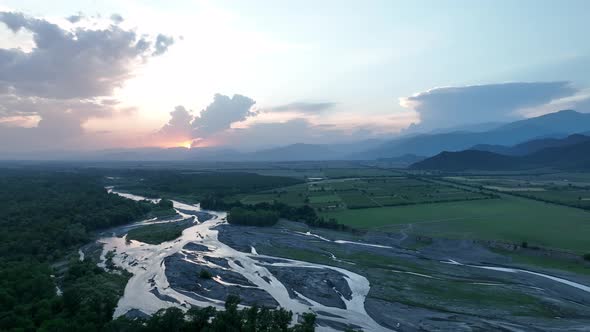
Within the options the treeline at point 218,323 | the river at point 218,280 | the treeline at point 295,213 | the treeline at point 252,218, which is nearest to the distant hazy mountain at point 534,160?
Result: the treeline at point 295,213

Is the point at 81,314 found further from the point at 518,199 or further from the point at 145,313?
the point at 518,199

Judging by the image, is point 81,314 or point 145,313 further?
point 145,313

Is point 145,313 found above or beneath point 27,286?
beneath

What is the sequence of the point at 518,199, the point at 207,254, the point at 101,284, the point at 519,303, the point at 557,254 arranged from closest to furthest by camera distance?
the point at 519,303, the point at 101,284, the point at 557,254, the point at 207,254, the point at 518,199

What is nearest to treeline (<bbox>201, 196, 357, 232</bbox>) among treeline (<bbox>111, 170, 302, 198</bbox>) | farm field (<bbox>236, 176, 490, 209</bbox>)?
farm field (<bbox>236, 176, 490, 209</bbox>)

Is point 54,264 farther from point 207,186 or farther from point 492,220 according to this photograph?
point 207,186

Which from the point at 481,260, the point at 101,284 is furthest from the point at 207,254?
the point at 481,260
